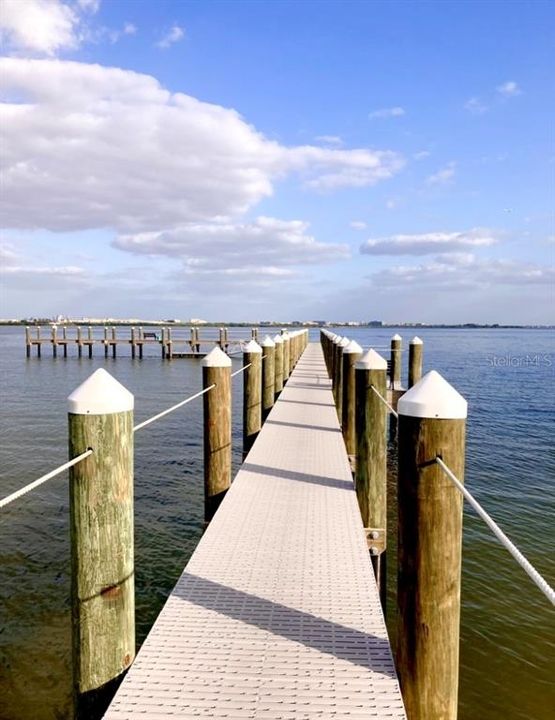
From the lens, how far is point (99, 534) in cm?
304

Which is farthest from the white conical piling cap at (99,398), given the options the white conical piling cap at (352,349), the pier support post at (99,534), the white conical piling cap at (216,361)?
the white conical piling cap at (352,349)

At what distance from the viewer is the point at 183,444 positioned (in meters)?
16.7

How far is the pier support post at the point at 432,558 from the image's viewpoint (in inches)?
114

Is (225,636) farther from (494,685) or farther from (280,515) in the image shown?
(494,685)

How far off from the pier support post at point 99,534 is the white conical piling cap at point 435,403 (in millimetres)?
1546

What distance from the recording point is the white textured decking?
2873mm

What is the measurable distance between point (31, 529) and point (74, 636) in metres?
7.86

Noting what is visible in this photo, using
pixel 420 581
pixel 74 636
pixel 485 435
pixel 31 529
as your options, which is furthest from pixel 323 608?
pixel 485 435

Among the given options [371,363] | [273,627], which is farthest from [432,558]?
[371,363]

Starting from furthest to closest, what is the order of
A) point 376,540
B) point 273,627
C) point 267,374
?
point 267,374, point 376,540, point 273,627

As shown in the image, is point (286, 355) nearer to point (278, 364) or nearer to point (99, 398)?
point (278, 364)

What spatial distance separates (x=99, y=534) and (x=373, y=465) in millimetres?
3751

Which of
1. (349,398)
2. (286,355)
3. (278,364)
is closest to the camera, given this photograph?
(349,398)

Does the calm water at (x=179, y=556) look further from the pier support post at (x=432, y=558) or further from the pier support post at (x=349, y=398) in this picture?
the pier support post at (x=432, y=558)
